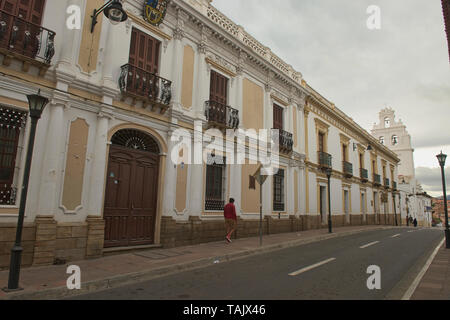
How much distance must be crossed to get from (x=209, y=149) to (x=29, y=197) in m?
6.49

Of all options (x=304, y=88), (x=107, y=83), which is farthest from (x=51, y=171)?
(x=304, y=88)

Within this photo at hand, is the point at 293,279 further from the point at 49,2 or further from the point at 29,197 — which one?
the point at 49,2

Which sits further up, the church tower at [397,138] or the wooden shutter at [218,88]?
the church tower at [397,138]

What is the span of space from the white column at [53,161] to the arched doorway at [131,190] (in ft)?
4.85

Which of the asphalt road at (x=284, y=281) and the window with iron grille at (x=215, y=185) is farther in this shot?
the window with iron grille at (x=215, y=185)

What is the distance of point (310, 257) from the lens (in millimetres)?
8703

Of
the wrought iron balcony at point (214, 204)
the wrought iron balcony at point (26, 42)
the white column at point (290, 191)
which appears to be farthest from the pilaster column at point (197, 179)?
the white column at point (290, 191)

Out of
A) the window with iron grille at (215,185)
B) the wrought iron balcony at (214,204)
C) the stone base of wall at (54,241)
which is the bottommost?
the stone base of wall at (54,241)

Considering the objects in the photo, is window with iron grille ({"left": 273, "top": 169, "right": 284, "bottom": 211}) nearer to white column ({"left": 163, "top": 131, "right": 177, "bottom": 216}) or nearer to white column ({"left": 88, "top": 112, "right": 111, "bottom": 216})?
white column ({"left": 163, "top": 131, "right": 177, "bottom": 216})

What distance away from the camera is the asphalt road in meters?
4.97

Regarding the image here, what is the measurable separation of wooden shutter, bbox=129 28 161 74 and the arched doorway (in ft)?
7.67

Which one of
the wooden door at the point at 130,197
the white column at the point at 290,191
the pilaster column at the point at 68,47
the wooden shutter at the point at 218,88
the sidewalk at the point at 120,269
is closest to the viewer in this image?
the sidewalk at the point at 120,269

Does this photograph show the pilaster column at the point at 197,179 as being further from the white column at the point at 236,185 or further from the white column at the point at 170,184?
the white column at the point at 236,185

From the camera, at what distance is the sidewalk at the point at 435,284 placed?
486 centimetres
